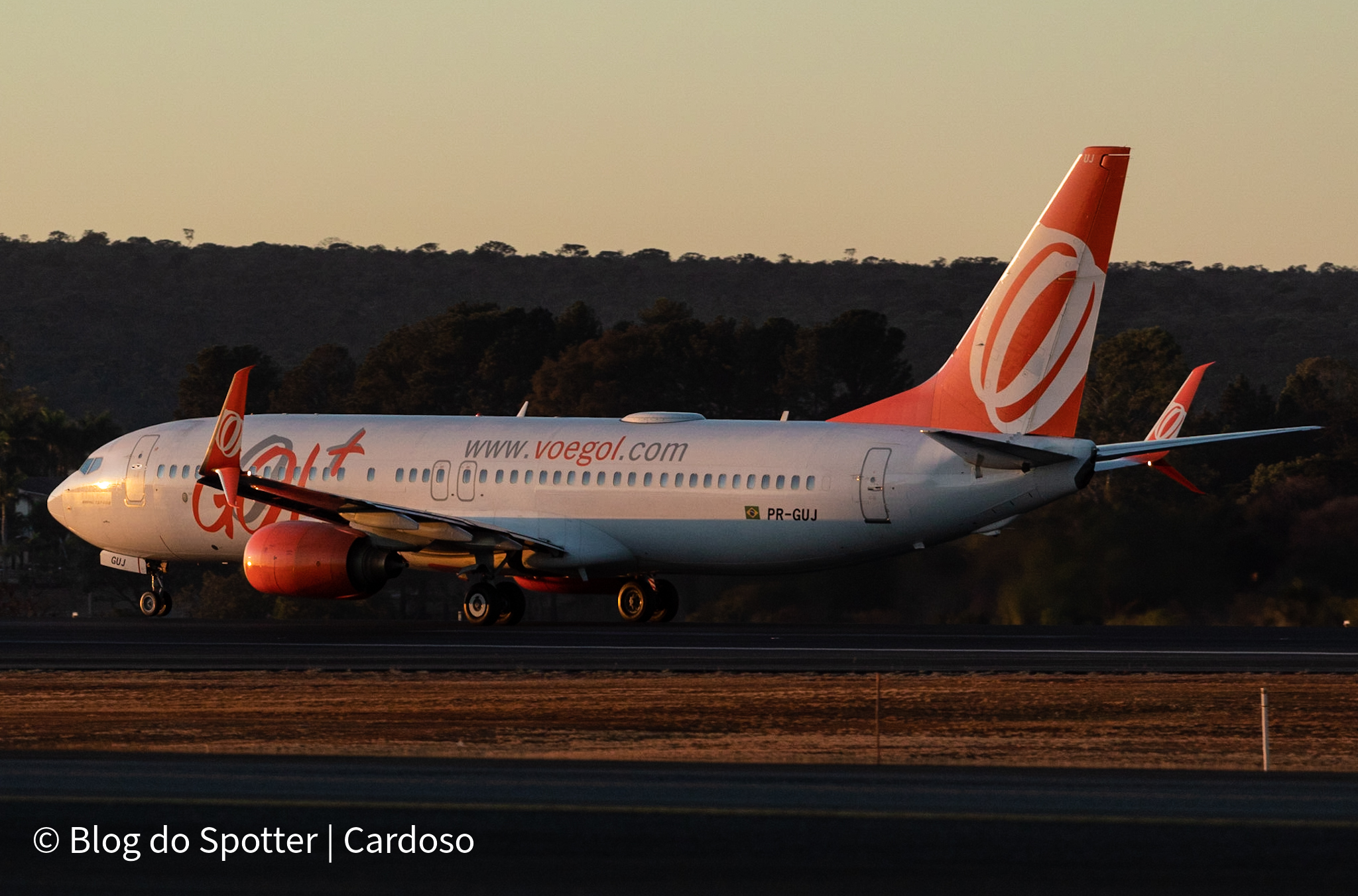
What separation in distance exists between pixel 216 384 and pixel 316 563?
2145 inches

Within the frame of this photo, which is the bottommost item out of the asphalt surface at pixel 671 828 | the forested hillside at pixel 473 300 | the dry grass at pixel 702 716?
the asphalt surface at pixel 671 828

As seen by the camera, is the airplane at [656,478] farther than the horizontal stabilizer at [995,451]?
Yes

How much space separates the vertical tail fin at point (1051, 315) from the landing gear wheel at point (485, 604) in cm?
1001

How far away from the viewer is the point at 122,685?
28984mm

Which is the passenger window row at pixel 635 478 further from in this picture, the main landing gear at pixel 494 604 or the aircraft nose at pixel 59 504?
the aircraft nose at pixel 59 504

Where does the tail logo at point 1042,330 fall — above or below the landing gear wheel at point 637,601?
above

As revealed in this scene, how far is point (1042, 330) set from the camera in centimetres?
3806

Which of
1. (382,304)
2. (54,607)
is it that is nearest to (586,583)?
(54,607)

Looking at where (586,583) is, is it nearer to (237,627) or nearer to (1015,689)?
(237,627)

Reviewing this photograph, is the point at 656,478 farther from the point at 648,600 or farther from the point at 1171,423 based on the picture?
the point at 1171,423

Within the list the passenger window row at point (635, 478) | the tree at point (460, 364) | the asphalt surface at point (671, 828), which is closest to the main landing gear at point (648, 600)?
the passenger window row at point (635, 478)

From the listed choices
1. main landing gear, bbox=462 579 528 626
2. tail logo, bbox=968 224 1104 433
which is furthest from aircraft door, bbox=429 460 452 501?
tail logo, bbox=968 224 1104 433

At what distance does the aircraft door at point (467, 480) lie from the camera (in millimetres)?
42500

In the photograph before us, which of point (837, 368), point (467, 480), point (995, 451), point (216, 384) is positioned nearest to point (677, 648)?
point (995, 451)
